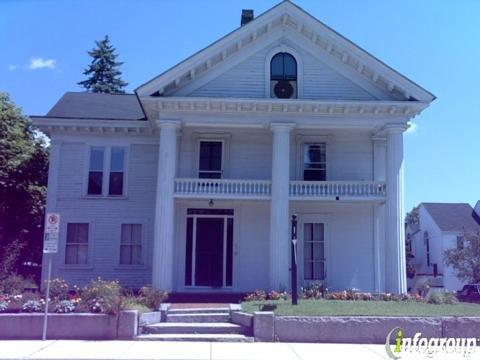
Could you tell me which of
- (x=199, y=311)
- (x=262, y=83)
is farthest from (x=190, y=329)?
(x=262, y=83)

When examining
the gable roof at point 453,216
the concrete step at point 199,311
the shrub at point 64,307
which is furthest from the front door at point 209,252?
the gable roof at point 453,216

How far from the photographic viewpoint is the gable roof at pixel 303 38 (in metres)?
18.8

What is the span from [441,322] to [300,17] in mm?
11650

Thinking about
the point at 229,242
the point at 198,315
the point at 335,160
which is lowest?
the point at 198,315

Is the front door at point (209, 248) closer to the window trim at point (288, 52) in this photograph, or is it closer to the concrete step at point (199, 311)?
the window trim at point (288, 52)

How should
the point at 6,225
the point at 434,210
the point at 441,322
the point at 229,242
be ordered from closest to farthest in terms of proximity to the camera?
the point at 441,322, the point at 229,242, the point at 6,225, the point at 434,210

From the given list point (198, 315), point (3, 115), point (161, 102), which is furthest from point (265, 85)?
point (3, 115)

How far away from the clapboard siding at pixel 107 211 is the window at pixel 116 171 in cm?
35

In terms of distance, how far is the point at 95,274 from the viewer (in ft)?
68.7

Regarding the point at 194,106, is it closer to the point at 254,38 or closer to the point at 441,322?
the point at 254,38

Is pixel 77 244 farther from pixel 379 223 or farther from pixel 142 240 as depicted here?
pixel 379 223

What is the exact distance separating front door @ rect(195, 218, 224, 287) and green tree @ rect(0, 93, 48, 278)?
27.0ft

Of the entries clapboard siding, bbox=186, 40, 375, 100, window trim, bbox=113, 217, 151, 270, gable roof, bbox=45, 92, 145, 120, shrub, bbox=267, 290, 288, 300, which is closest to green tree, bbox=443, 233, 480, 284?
clapboard siding, bbox=186, 40, 375, 100

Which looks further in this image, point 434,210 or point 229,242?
point 434,210
